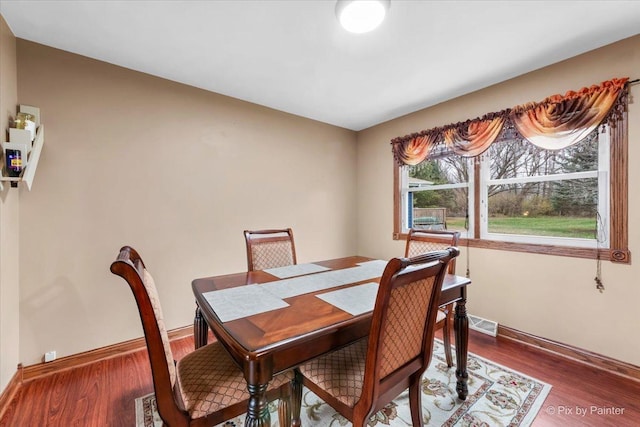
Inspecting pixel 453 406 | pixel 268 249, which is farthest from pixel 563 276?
pixel 268 249

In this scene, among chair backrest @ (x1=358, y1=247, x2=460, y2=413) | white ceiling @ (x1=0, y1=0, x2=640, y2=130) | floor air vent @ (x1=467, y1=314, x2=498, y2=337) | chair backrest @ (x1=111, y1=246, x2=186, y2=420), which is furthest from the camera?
floor air vent @ (x1=467, y1=314, x2=498, y2=337)

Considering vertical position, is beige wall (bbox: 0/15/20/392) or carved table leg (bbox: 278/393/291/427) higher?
beige wall (bbox: 0/15/20/392)

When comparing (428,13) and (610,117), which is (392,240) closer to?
(610,117)

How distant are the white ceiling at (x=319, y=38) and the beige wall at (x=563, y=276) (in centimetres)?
14

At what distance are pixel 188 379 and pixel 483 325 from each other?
2.60 metres

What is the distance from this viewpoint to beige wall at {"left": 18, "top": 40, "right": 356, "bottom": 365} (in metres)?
1.96

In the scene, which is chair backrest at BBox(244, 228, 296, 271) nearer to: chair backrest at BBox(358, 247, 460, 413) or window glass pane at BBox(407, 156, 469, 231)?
chair backrest at BBox(358, 247, 460, 413)

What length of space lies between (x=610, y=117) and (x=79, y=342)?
13.9 ft

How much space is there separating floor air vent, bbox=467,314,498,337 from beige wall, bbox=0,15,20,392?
140 inches

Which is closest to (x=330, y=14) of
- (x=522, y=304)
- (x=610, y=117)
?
(x=610, y=117)

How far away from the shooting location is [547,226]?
236 cm

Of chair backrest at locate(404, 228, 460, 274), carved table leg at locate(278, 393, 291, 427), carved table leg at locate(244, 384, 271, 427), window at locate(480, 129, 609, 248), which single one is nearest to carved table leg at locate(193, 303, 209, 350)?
carved table leg at locate(278, 393, 291, 427)

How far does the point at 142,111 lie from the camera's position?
233 centimetres

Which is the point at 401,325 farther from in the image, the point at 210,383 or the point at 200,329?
the point at 200,329
